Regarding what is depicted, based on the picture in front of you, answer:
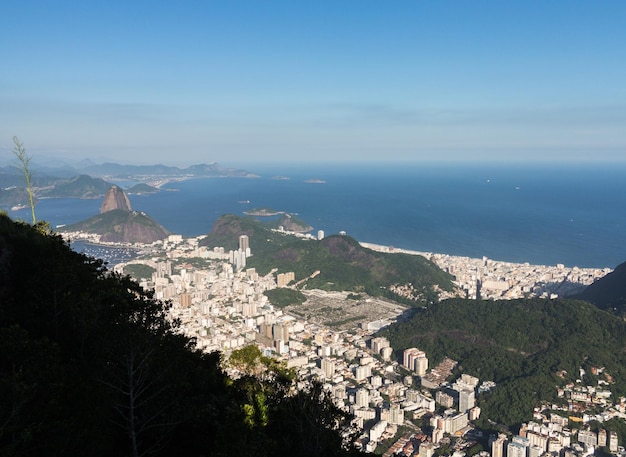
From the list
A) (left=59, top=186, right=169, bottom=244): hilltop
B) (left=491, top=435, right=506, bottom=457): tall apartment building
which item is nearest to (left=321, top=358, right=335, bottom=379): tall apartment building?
(left=491, top=435, right=506, bottom=457): tall apartment building

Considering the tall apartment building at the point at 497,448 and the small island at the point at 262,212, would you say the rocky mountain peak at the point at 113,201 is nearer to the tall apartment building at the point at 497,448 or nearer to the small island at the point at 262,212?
the small island at the point at 262,212

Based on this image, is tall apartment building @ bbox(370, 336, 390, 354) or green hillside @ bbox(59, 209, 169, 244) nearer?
tall apartment building @ bbox(370, 336, 390, 354)

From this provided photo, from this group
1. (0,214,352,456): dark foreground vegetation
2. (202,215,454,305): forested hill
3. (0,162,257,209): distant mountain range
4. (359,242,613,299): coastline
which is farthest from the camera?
(0,162,257,209): distant mountain range

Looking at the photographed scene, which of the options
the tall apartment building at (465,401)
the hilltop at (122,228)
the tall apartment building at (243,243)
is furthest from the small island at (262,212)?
the tall apartment building at (465,401)

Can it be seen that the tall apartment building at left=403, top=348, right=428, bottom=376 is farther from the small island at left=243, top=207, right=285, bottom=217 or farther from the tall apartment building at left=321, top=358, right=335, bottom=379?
the small island at left=243, top=207, right=285, bottom=217

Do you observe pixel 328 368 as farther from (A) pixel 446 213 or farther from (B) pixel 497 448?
(A) pixel 446 213

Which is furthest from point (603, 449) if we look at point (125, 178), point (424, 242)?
point (125, 178)

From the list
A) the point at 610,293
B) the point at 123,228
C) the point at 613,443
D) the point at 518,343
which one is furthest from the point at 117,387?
the point at 123,228
